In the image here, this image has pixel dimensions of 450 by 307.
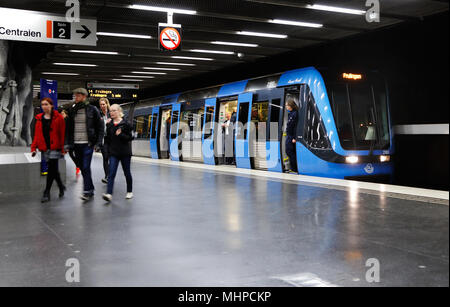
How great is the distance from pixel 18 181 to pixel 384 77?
9027mm

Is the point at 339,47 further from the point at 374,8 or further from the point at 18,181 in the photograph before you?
the point at 18,181

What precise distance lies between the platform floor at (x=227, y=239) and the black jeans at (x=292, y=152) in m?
3.26

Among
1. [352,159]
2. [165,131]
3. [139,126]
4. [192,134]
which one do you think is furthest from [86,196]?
[139,126]

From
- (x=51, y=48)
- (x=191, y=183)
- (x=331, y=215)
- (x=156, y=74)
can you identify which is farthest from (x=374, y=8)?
(x=156, y=74)

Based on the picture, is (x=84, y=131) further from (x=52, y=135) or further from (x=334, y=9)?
(x=334, y=9)

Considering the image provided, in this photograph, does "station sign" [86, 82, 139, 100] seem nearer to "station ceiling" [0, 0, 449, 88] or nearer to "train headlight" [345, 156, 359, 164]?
"station ceiling" [0, 0, 449, 88]

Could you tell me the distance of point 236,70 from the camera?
21.1m

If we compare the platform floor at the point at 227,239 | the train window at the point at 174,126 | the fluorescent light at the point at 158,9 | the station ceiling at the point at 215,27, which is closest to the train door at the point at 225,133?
the station ceiling at the point at 215,27

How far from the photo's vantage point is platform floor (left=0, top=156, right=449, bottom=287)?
3604 mm

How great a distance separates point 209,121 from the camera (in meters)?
16.7

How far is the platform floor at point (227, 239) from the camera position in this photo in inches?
142

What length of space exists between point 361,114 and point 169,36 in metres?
5.06

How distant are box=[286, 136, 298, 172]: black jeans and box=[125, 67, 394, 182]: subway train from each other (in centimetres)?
18

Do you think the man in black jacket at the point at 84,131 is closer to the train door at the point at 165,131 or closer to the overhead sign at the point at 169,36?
the overhead sign at the point at 169,36
